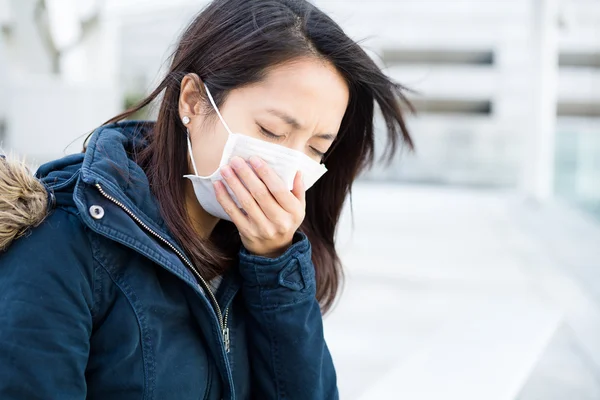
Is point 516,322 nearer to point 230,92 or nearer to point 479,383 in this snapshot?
point 479,383

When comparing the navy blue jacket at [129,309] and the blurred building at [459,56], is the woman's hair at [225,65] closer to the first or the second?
the navy blue jacket at [129,309]

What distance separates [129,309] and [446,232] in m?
6.06

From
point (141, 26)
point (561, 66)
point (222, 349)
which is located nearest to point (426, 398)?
point (222, 349)

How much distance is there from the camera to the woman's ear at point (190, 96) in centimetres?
124

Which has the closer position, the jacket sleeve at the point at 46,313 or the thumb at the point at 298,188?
the jacket sleeve at the point at 46,313

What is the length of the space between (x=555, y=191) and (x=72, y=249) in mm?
8604

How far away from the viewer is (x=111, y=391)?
99 cm

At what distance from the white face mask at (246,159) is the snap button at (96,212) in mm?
271

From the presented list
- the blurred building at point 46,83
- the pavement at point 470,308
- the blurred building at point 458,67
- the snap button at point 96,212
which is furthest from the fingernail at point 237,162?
the blurred building at point 458,67

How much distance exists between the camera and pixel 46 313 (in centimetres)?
89

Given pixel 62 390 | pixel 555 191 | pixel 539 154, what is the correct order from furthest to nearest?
pixel 539 154 < pixel 555 191 < pixel 62 390

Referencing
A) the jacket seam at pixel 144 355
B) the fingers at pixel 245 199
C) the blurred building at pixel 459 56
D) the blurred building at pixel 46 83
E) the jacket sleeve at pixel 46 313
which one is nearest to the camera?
the jacket sleeve at pixel 46 313

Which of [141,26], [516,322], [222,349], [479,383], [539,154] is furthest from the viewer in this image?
[141,26]

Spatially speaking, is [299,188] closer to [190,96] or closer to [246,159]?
[246,159]
